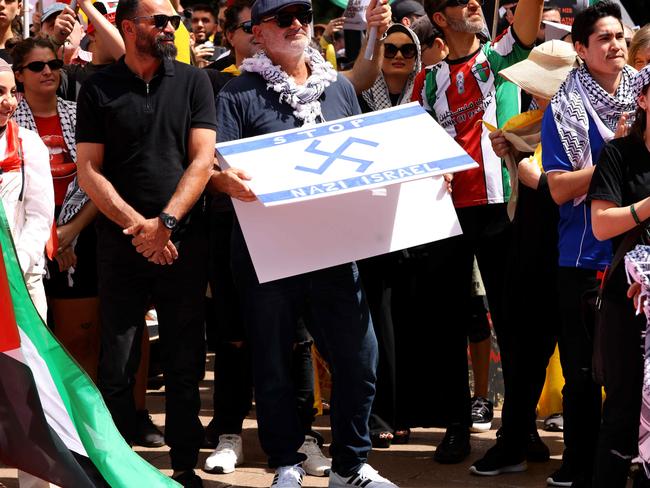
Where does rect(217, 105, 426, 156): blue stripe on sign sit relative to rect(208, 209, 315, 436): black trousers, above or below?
above

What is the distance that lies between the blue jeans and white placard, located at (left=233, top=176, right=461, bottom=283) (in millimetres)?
170

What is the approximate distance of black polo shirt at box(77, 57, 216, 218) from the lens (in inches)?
220

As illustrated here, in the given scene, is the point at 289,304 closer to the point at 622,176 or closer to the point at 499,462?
the point at 499,462

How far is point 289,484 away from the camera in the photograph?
5695mm

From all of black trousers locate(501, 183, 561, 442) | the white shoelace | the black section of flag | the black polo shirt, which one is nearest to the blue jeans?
the black polo shirt

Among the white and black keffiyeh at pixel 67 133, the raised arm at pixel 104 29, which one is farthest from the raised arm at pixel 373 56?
the white and black keffiyeh at pixel 67 133

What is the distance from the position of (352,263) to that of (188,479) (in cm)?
128

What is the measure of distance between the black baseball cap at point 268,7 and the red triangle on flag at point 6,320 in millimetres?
1679

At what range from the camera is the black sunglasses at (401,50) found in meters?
7.10

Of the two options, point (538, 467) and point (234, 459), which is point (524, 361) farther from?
point (234, 459)

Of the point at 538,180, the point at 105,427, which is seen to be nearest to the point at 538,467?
the point at 538,180

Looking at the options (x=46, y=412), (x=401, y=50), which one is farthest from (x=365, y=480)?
(x=401, y=50)

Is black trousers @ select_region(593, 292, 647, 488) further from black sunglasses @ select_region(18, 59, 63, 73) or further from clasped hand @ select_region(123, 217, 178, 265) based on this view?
black sunglasses @ select_region(18, 59, 63, 73)

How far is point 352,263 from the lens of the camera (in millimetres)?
5730
